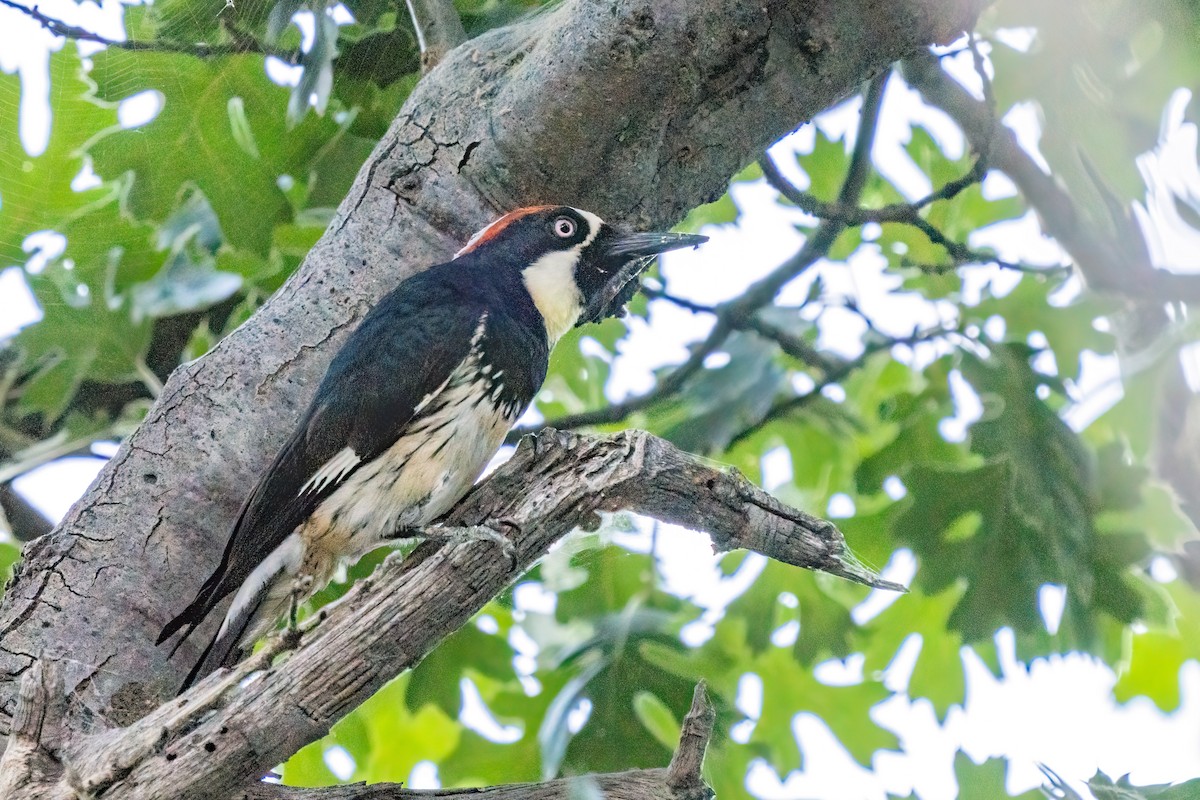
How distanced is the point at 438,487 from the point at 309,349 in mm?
479

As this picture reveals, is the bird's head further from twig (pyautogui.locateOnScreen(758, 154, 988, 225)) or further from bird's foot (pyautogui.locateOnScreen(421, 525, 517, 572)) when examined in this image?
bird's foot (pyautogui.locateOnScreen(421, 525, 517, 572))

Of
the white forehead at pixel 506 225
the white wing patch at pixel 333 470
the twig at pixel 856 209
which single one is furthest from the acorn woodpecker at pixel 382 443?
the twig at pixel 856 209

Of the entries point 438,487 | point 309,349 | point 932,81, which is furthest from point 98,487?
point 932,81

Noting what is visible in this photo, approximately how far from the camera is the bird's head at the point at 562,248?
3.09m

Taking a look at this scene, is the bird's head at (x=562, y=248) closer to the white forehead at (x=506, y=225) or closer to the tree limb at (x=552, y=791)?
the white forehead at (x=506, y=225)

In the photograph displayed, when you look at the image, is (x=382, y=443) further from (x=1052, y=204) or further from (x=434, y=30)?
(x=1052, y=204)

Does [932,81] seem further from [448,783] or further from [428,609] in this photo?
[448,783]

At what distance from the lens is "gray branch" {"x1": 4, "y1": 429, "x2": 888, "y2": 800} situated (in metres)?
2.06

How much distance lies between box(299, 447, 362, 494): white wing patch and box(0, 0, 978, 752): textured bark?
9.3 inches

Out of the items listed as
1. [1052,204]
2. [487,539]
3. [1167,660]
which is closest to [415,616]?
[487,539]

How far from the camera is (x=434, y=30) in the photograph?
3439mm

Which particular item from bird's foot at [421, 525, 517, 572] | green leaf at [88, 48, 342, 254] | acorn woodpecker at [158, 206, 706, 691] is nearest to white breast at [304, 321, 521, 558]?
acorn woodpecker at [158, 206, 706, 691]

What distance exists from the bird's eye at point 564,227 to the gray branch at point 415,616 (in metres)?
0.85

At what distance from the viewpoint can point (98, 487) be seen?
2.75 metres
